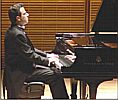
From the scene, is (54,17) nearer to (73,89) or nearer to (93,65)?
(73,89)

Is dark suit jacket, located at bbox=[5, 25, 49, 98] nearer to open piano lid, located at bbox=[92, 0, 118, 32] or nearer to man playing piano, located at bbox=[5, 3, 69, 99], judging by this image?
man playing piano, located at bbox=[5, 3, 69, 99]

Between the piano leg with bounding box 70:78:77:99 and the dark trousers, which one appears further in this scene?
the piano leg with bounding box 70:78:77:99

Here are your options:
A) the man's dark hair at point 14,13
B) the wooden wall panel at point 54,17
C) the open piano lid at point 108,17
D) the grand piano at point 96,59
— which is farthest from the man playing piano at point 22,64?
the wooden wall panel at point 54,17

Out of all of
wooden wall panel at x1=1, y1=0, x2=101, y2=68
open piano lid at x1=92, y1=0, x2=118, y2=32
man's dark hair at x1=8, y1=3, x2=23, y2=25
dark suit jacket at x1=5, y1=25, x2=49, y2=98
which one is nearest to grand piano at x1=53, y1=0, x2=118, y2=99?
open piano lid at x1=92, y1=0, x2=118, y2=32

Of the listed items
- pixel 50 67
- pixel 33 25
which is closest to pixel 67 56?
pixel 50 67

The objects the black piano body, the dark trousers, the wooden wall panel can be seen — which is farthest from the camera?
the wooden wall panel

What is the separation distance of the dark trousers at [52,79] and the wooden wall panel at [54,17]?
5.59ft

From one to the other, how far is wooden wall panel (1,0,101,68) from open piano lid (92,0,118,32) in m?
1.75

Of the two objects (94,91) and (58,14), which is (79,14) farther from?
Answer: (94,91)

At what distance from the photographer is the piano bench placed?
392cm

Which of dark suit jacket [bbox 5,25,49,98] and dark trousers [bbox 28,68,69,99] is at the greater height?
dark suit jacket [bbox 5,25,49,98]

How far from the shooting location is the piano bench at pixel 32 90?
3.92 metres

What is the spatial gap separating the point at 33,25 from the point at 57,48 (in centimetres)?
150

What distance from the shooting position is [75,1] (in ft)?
19.2
